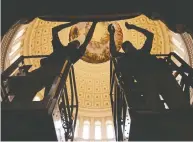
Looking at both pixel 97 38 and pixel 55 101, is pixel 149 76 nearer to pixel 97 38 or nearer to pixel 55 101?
pixel 55 101

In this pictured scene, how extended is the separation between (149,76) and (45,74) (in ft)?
4.53

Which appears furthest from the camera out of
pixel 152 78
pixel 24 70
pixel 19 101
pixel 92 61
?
pixel 92 61

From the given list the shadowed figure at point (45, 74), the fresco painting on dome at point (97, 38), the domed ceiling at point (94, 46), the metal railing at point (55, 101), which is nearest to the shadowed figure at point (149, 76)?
the shadowed figure at point (45, 74)

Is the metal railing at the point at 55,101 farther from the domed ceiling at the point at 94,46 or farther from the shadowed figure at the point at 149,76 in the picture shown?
the domed ceiling at the point at 94,46

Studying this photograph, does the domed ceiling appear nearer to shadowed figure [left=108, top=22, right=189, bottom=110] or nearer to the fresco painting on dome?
the fresco painting on dome

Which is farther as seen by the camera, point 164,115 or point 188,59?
point 188,59

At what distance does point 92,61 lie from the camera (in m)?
15.1

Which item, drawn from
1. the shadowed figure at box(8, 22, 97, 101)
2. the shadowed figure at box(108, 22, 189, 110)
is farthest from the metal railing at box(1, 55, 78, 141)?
the shadowed figure at box(108, 22, 189, 110)

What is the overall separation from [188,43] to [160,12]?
5.47m

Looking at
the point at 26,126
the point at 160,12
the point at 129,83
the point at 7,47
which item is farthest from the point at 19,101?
the point at 7,47

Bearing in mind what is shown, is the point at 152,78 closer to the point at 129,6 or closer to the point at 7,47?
the point at 129,6

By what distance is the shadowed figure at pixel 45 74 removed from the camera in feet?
15.7

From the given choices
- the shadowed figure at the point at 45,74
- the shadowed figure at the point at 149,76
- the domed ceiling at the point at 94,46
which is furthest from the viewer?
A: the domed ceiling at the point at 94,46

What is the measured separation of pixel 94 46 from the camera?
1457 centimetres
